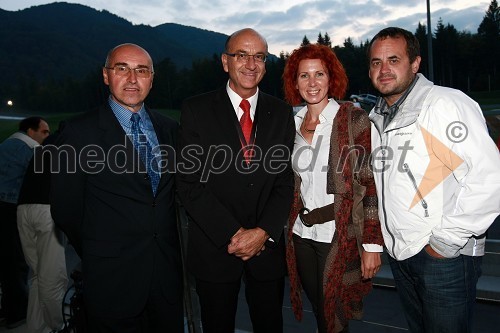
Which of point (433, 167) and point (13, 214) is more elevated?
point (433, 167)

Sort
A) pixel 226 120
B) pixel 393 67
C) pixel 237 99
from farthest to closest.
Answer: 1. pixel 237 99
2. pixel 226 120
3. pixel 393 67

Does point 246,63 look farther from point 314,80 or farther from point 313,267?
point 313,267

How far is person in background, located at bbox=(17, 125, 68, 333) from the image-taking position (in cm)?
392

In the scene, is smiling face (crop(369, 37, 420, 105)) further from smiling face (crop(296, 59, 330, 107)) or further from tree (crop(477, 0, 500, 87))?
tree (crop(477, 0, 500, 87))

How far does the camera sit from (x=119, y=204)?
2.37 metres

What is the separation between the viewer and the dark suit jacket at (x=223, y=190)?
2518 millimetres

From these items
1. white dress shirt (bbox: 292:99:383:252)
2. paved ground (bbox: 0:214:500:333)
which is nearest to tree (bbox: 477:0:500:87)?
paved ground (bbox: 0:214:500:333)

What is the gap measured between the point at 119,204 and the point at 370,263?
1.64 meters

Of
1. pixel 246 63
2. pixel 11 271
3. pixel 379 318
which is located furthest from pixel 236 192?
pixel 11 271

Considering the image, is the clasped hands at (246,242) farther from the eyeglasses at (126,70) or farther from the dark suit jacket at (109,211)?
the eyeglasses at (126,70)

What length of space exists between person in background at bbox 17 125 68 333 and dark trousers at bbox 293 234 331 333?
2.59 m

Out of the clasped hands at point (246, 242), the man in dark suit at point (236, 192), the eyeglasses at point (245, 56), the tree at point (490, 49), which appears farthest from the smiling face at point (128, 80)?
the tree at point (490, 49)

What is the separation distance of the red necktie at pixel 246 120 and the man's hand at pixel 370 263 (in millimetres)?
1119

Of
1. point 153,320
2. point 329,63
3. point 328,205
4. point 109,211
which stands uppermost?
point 329,63
